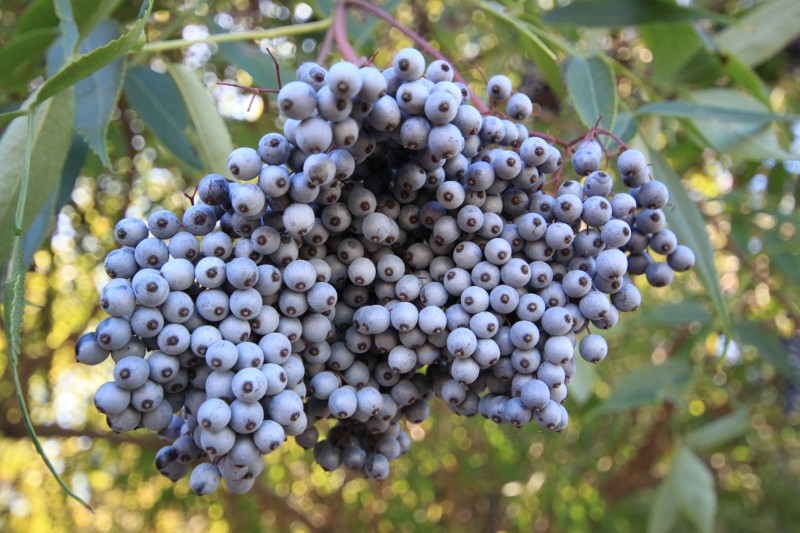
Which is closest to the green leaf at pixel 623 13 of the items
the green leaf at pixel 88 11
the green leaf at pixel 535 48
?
the green leaf at pixel 535 48

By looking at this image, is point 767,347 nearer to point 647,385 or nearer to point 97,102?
point 647,385

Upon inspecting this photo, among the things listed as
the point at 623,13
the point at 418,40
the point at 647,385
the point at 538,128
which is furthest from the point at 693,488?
the point at 418,40

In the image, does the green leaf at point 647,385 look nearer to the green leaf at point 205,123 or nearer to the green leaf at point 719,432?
the green leaf at point 719,432

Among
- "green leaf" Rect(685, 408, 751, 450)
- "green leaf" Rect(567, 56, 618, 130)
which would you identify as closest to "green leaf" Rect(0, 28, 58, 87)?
"green leaf" Rect(567, 56, 618, 130)

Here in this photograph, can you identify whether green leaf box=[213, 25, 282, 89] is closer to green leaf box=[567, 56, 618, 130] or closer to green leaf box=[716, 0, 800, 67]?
green leaf box=[567, 56, 618, 130]

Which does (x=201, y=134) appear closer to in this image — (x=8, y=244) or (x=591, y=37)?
(x=8, y=244)

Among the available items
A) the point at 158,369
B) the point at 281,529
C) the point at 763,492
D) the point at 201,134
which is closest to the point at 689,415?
the point at 763,492
